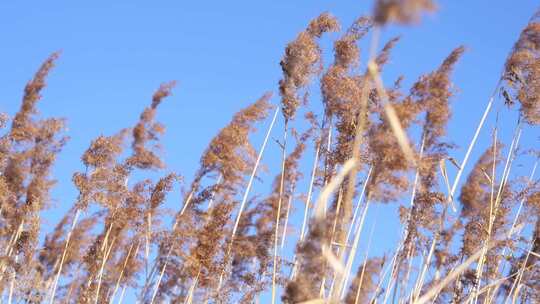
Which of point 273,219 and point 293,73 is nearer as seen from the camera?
point 293,73

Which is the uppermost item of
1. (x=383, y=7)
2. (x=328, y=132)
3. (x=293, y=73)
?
(x=293, y=73)

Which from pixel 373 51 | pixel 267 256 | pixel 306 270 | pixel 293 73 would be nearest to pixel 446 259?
pixel 267 256

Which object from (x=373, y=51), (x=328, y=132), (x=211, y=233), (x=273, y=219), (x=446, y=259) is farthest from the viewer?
(x=273, y=219)

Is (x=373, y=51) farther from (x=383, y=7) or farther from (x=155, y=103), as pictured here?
(x=155, y=103)

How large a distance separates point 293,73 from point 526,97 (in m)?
2.32

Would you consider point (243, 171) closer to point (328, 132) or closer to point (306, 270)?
point (328, 132)

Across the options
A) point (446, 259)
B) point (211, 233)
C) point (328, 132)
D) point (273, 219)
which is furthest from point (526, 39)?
point (273, 219)

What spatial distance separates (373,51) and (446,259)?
744 centimetres

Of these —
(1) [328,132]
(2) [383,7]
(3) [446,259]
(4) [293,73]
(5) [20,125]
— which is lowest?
(3) [446,259]

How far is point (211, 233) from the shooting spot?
25.7ft

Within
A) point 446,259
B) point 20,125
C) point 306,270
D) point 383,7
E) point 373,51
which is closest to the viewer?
point 383,7

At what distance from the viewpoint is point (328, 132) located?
5.88 metres

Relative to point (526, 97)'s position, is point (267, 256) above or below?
below

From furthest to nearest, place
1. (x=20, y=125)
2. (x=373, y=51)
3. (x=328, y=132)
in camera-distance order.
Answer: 1. (x=20, y=125)
2. (x=328, y=132)
3. (x=373, y=51)
